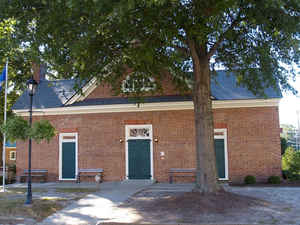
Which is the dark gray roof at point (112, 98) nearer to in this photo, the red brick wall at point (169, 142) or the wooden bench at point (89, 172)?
the red brick wall at point (169, 142)

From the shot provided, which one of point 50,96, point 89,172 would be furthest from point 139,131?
point 50,96

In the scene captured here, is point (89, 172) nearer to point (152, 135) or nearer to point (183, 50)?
point (152, 135)

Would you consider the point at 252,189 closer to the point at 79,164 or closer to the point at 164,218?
the point at 164,218

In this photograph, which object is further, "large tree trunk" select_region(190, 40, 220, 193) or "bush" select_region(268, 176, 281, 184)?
→ "bush" select_region(268, 176, 281, 184)

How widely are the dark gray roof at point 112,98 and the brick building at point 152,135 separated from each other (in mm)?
55

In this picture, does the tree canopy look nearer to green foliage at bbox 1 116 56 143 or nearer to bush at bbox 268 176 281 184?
green foliage at bbox 1 116 56 143

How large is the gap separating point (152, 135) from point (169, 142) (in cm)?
100

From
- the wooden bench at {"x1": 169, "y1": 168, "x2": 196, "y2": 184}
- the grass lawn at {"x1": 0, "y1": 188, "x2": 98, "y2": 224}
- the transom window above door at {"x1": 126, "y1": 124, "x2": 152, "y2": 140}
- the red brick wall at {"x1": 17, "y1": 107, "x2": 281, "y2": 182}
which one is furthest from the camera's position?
the transom window above door at {"x1": 126, "y1": 124, "x2": 152, "y2": 140}

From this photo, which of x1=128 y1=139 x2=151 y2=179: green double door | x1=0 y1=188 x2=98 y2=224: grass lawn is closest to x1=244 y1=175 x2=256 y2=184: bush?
x1=128 y1=139 x2=151 y2=179: green double door

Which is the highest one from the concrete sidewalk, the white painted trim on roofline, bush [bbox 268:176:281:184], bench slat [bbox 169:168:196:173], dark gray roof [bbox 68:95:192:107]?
dark gray roof [bbox 68:95:192:107]

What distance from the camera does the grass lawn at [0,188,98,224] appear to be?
9.27 m

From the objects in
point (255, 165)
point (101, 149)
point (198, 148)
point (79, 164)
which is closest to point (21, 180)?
point (79, 164)

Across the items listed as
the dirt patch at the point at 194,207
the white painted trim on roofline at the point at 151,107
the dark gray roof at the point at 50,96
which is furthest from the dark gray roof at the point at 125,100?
the dirt patch at the point at 194,207

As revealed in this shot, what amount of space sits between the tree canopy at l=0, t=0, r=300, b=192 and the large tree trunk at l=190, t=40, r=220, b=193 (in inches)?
1.3
